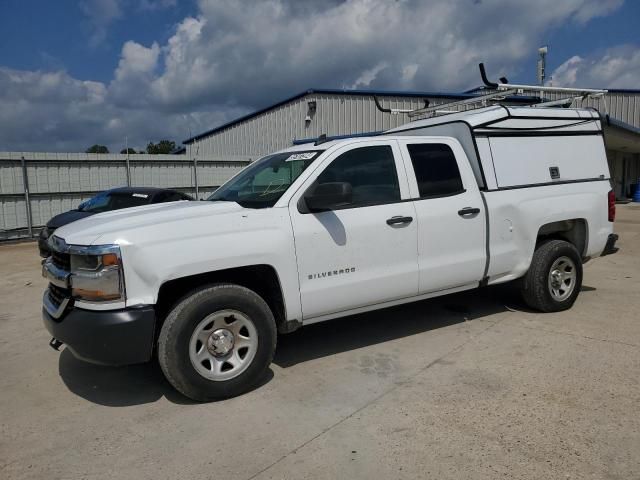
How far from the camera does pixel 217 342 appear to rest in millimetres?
3652

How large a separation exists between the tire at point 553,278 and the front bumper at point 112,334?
3.97m

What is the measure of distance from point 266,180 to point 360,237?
102 centimetres

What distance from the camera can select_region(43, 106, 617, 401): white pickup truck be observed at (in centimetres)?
341

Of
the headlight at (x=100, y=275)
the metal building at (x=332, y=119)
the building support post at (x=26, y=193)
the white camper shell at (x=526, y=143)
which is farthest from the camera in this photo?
the metal building at (x=332, y=119)

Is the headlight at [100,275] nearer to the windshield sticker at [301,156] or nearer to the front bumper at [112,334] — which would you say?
the front bumper at [112,334]

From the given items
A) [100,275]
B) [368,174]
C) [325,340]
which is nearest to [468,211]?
[368,174]

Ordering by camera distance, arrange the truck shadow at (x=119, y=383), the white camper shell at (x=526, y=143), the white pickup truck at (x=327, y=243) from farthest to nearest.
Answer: the white camper shell at (x=526, y=143) → the truck shadow at (x=119, y=383) → the white pickup truck at (x=327, y=243)

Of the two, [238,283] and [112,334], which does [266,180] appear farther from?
[112,334]

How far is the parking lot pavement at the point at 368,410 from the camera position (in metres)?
2.86

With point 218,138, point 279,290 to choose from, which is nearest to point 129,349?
point 279,290

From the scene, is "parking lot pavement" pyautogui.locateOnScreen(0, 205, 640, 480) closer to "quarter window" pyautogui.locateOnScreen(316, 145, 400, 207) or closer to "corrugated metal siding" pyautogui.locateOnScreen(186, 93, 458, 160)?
"quarter window" pyautogui.locateOnScreen(316, 145, 400, 207)

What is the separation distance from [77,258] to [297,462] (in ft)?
6.54

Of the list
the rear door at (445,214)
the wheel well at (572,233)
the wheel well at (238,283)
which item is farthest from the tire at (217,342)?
the wheel well at (572,233)

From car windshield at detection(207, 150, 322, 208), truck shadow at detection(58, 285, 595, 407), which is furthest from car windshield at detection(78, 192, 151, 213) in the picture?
car windshield at detection(207, 150, 322, 208)
